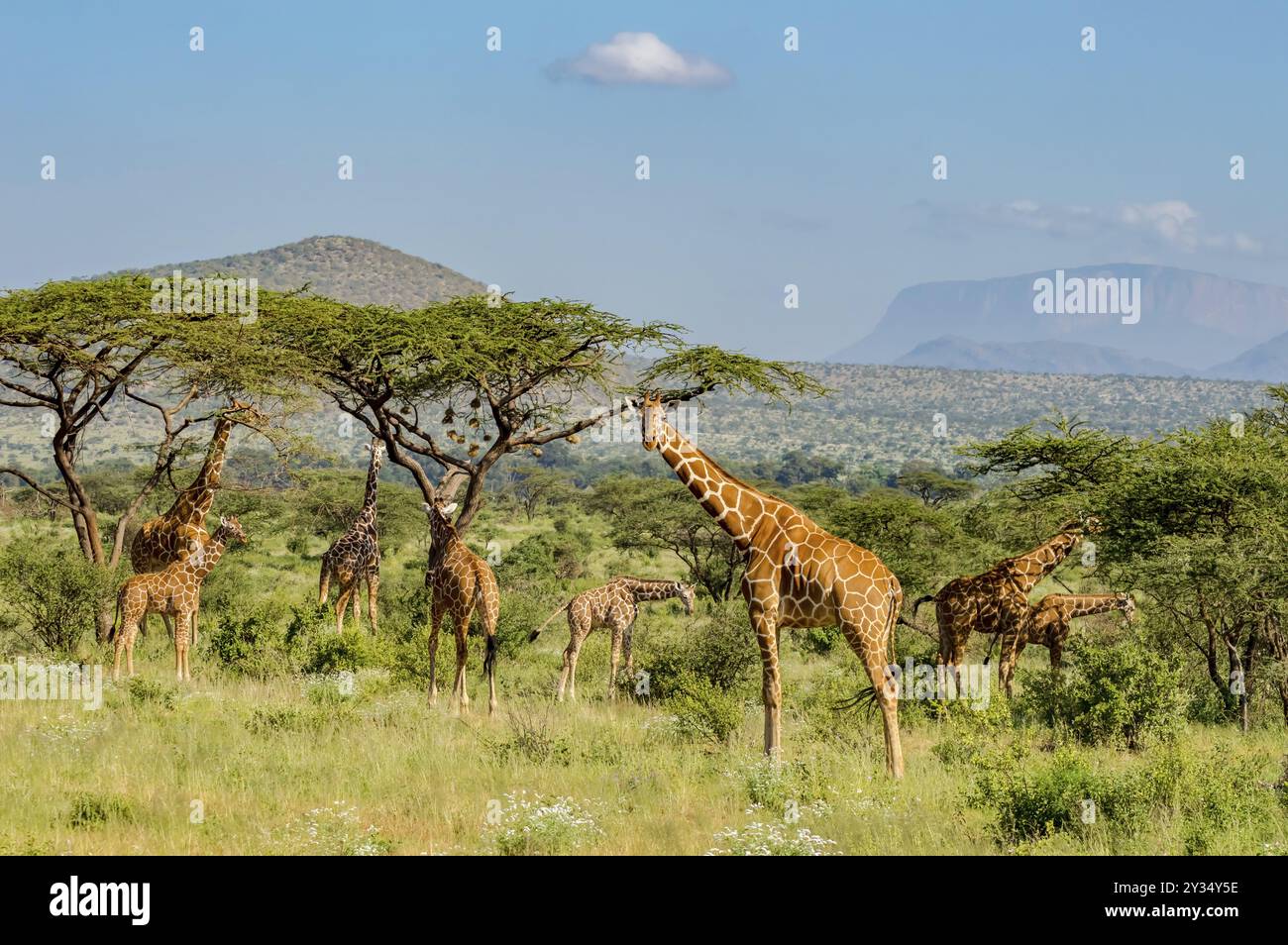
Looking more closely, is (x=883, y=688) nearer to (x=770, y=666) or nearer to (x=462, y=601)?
(x=770, y=666)

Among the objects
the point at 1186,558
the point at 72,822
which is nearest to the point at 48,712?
the point at 72,822

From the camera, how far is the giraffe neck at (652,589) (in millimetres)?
17359

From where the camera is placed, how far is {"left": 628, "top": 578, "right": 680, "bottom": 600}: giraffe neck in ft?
57.0

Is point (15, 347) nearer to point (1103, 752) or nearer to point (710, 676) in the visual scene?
point (710, 676)

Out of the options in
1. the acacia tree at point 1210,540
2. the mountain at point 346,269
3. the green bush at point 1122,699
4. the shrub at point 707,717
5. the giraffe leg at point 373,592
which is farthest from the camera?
the mountain at point 346,269

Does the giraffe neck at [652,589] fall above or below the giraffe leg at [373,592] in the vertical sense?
above

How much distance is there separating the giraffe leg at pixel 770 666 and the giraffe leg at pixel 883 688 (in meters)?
0.64

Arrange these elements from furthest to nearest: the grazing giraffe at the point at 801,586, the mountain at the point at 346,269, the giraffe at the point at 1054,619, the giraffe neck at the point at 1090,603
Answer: the mountain at the point at 346,269, the giraffe neck at the point at 1090,603, the giraffe at the point at 1054,619, the grazing giraffe at the point at 801,586

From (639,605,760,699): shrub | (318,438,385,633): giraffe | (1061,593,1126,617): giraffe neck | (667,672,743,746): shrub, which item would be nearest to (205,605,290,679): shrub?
(318,438,385,633): giraffe

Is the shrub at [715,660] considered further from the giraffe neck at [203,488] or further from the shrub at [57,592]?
the shrub at [57,592]

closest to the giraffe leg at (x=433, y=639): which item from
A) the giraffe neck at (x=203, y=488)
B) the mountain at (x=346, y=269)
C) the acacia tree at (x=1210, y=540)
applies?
the giraffe neck at (x=203, y=488)

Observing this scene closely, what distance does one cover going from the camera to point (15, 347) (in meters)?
19.1

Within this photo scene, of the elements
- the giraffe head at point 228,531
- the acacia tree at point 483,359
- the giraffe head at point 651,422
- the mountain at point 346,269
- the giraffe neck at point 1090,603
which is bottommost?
the giraffe neck at point 1090,603
